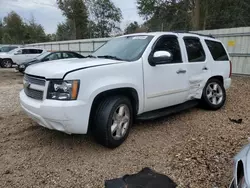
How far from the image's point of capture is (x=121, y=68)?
336cm

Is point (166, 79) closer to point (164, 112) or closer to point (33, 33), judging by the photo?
point (164, 112)

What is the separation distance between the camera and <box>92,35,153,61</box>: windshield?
376 cm

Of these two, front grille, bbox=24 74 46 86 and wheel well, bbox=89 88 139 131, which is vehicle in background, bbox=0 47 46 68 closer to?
front grille, bbox=24 74 46 86

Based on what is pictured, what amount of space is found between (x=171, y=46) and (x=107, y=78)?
1.77 meters

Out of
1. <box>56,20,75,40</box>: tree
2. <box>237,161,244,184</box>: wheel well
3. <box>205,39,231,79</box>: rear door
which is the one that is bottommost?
<box>237,161,244,184</box>: wheel well

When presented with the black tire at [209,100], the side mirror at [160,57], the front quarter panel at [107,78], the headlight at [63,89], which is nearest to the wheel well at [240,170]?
the front quarter panel at [107,78]

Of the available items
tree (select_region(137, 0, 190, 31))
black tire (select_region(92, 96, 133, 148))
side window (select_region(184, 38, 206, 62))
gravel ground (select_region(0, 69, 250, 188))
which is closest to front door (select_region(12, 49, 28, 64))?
tree (select_region(137, 0, 190, 31))

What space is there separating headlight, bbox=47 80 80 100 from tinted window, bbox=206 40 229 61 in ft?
11.9

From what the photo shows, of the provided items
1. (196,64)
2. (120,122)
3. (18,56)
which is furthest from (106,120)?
(18,56)

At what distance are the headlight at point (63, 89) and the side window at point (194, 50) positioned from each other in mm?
2646

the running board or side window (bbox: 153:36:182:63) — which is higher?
side window (bbox: 153:36:182:63)

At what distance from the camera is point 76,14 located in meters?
40.0

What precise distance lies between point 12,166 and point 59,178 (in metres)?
0.77

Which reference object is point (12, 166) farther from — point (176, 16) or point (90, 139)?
point (176, 16)
